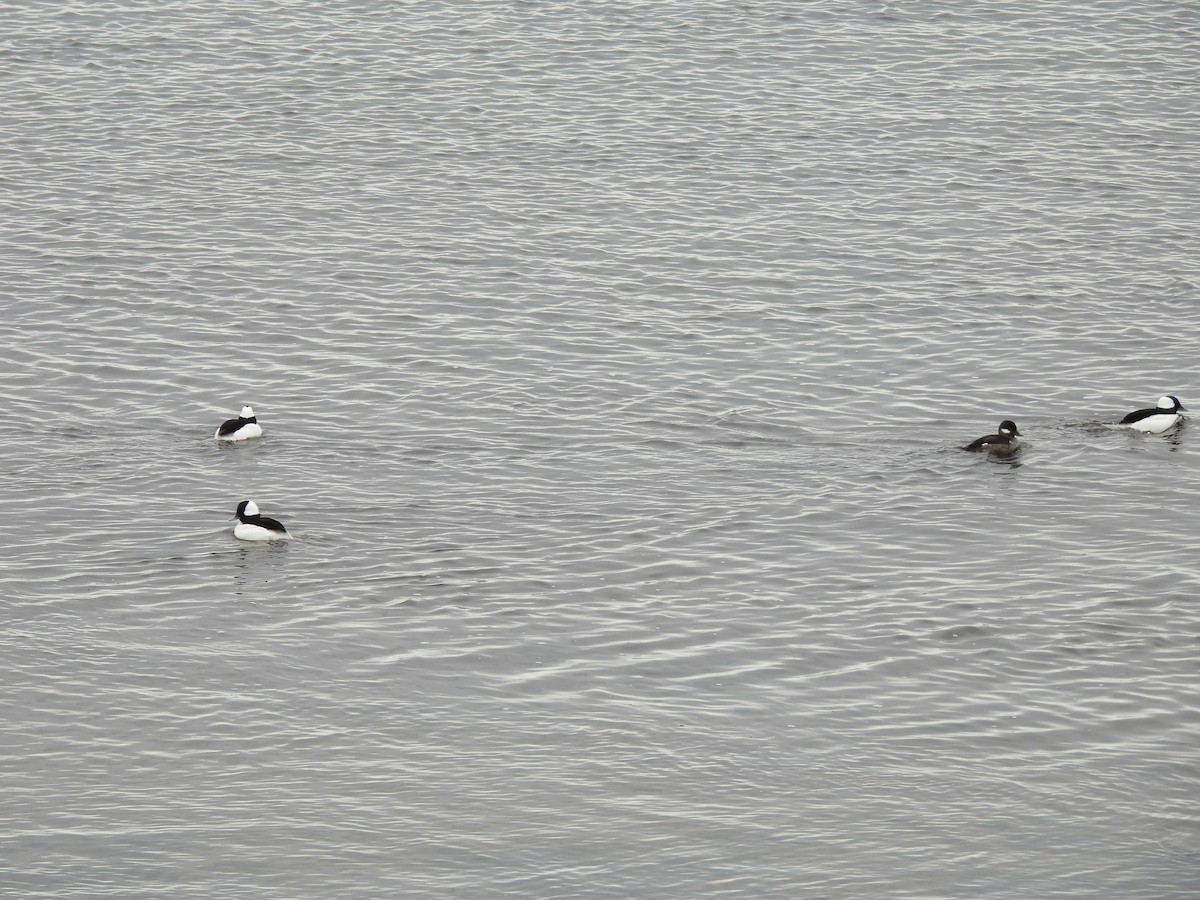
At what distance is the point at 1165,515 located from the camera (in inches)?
950

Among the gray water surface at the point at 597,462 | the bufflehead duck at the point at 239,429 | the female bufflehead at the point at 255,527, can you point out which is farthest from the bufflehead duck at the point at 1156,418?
the bufflehead duck at the point at 239,429

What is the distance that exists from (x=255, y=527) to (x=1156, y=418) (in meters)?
12.9

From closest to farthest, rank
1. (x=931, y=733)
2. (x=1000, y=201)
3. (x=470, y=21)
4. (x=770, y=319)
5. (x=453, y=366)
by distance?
(x=931, y=733)
(x=453, y=366)
(x=770, y=319)
(x=1000, y=201)
(x=470, y=21)

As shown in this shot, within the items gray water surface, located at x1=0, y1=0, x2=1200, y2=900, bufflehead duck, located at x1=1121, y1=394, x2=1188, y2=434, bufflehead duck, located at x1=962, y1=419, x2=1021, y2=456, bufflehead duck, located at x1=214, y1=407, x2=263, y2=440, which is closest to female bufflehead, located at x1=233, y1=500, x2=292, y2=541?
gray water surface, located at x1=0, y1=0, x2=1200, y2=900

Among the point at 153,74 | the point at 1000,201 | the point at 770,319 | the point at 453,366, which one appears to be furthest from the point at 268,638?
the point at 153,74

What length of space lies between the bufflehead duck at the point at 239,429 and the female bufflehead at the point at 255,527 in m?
2.91

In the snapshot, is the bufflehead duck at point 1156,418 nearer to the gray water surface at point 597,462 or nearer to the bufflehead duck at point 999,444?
the gray water surface at point 597,462

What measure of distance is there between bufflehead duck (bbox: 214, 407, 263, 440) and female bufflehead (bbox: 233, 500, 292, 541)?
2.91 metres

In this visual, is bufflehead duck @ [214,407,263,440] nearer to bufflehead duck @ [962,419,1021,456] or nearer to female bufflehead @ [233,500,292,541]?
female bufflehead @ [233,500,292,541]

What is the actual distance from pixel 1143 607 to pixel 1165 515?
124 inches

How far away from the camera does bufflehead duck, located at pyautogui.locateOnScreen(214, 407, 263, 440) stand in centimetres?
2569

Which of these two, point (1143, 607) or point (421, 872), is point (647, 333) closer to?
point (1143, 607)

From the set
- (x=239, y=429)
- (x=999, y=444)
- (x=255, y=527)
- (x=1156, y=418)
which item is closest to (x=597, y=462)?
(x=239, y=429)

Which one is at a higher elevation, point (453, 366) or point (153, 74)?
point (153, 74)
